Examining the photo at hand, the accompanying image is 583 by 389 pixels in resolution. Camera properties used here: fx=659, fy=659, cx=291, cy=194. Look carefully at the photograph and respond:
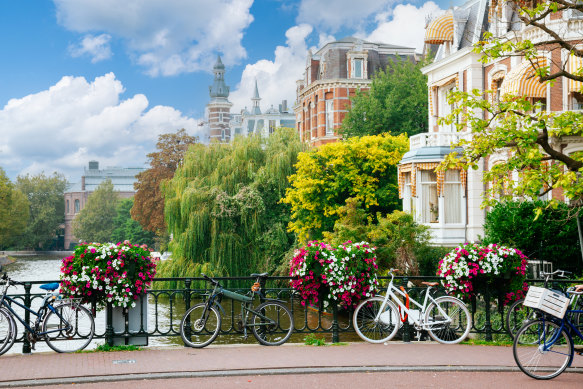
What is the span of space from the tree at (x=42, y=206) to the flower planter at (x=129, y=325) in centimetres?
8827

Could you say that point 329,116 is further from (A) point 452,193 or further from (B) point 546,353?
(B) point 546,353

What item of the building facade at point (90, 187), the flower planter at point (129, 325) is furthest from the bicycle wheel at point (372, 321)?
the building facade at point (90, 187)

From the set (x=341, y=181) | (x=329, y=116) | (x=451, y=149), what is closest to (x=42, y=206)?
(x=329, y=116)

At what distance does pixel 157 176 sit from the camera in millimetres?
53656

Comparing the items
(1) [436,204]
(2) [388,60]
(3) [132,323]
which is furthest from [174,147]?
(3) [132,323]

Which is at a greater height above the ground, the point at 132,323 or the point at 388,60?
the point at 388,60

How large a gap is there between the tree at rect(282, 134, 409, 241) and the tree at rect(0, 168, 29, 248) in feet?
132

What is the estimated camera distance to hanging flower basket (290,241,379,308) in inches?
429

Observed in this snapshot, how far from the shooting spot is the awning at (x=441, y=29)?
2752 cm

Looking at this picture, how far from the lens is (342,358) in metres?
9.42

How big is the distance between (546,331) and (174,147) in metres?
48.9

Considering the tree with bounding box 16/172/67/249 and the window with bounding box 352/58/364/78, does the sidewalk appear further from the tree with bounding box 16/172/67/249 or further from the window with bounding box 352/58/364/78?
the tree with bounding box 16/172/67/249

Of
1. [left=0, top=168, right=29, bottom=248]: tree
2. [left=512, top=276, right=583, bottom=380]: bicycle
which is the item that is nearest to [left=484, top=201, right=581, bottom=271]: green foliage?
[left=512, top=276, right=583, bottom=380]: bicycle

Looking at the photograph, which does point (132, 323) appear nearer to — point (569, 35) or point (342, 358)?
point (342, 358)
